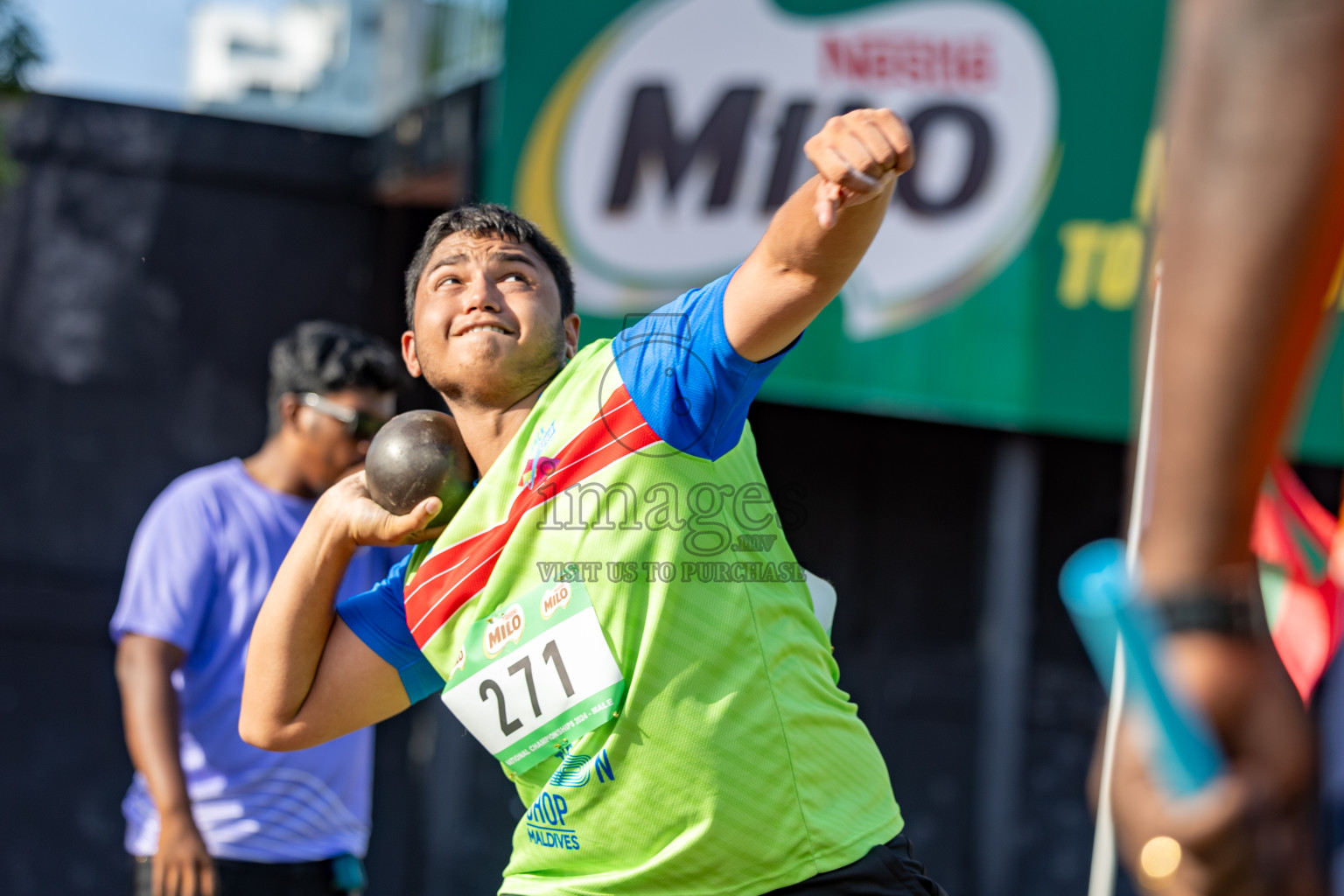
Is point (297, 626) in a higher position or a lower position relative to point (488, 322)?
lower

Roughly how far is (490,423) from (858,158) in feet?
3.44

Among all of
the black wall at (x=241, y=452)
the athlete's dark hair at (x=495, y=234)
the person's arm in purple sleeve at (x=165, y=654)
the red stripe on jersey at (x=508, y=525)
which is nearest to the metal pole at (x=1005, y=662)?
the black wall at (x=241, y=452)

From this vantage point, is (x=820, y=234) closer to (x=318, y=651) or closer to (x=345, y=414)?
(x=318, y=651)

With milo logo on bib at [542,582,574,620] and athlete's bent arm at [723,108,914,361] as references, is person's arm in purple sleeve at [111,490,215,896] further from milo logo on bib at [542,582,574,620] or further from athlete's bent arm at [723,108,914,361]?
athlete's bent arm at [723,108,914,361]

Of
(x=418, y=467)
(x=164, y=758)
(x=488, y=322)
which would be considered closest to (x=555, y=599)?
(x=418, y=467)

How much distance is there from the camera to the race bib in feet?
7.30

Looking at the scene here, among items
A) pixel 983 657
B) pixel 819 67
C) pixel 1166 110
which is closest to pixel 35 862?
pixel 983 657

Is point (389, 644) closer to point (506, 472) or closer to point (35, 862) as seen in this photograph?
point (506, 472)

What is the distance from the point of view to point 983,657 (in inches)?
321

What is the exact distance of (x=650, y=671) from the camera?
2191 millimetres

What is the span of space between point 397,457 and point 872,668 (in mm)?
6038

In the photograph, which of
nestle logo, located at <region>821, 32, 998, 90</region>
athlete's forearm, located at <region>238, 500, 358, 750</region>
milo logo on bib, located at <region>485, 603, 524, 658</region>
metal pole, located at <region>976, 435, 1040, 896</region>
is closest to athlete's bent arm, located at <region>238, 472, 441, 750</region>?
athlete's forearm, located at <region>238, 500, 358, 750</region>

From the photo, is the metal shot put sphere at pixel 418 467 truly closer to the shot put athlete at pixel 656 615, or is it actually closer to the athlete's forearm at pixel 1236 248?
the shot put athlete at pixel 656 615

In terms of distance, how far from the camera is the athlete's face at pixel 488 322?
8.19 feet
